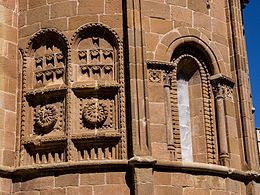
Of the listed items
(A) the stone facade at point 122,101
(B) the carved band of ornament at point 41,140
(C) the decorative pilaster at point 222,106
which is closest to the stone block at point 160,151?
(A) the stone facade at point 122,101

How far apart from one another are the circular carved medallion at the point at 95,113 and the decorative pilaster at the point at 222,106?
275 cm

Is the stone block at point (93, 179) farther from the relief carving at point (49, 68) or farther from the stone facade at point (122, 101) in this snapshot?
the relief carving at point (49, 68)

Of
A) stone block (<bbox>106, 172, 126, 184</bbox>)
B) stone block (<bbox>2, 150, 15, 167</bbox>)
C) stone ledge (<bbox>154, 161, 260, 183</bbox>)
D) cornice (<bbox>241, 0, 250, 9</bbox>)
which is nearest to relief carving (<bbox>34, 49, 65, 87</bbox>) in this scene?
stone block (<bbox>2, 150, 15, 167</bbox>)

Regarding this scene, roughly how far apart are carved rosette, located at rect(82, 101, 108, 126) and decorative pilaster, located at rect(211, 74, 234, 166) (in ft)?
8.99

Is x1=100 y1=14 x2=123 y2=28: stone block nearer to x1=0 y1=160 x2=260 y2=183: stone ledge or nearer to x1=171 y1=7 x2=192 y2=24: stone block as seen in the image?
x1=171 y1=7 x2=192 y2=24: stone block

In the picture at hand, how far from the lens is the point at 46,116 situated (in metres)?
11.8

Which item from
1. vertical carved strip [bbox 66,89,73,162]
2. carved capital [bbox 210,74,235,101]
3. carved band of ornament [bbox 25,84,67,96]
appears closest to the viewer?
vertical carved strip [bbox 66,89,73,162]

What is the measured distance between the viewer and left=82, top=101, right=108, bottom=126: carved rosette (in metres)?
11.5

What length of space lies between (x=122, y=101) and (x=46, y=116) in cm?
169

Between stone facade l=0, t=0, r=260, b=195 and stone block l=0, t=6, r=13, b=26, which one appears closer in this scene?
stone facade l=0, t=0, r=260, b=195

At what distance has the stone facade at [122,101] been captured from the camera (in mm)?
11125

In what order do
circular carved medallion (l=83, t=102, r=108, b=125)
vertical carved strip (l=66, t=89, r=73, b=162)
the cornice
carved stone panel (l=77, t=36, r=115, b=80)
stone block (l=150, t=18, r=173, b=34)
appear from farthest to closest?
the cornice
stone block (l=150, t=18, r=173, b=34)
carved stone panel (l=77, t=36, r=115, b=80)
circular carved medallion (l=83, t=102, r=108, b=125)
vertical carved strip (l=66, t=89, r=73, b=162)

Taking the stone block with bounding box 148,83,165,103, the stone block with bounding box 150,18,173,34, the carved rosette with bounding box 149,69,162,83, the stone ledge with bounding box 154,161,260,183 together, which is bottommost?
the stone ledge with bounding box 154,161,260,183

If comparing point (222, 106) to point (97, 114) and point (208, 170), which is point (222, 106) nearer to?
point (208, 170)
